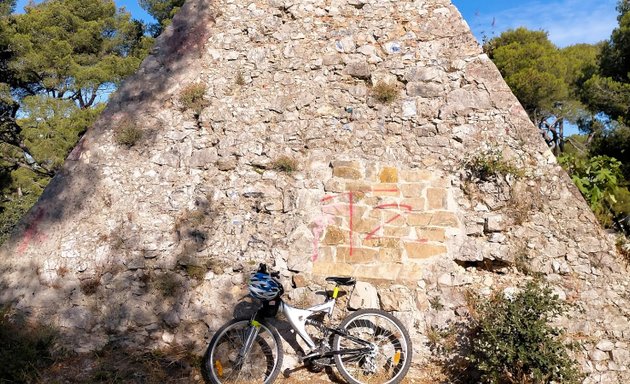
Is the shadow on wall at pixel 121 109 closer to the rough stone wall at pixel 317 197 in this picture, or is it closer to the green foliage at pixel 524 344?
the rough stone wall at pixel 317 197

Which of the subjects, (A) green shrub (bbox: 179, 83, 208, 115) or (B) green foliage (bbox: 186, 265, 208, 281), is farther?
(A) green shrub (bbox: 179, 83, 208, 115)

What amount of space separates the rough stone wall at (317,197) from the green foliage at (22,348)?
0.16m

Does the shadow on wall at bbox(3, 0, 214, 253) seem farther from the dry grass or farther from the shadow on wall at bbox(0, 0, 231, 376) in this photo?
the dry grass

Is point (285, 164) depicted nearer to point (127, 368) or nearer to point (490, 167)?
point (490, 167)

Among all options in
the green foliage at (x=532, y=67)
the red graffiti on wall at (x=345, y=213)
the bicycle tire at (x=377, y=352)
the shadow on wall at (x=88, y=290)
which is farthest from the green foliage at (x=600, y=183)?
the green foliage at (x=532, y=67)

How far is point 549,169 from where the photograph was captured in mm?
4375

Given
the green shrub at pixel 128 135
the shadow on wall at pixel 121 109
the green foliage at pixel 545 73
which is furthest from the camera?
the green foliage at pixel 545 73

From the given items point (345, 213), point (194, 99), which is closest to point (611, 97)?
point (345, 213)

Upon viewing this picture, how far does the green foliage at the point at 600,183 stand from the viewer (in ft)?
15.4

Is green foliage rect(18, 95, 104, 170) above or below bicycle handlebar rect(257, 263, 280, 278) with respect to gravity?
above

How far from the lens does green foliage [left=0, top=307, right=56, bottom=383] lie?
3.92 meters

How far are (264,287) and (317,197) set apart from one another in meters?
1.22

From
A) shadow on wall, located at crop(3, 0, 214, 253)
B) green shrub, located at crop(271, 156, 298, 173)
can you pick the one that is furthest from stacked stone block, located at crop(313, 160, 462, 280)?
shadow on wall, located at crop(3, 0, 214, 253)

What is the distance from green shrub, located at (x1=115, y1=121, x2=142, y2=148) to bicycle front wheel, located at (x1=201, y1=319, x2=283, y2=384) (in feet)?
8.21
